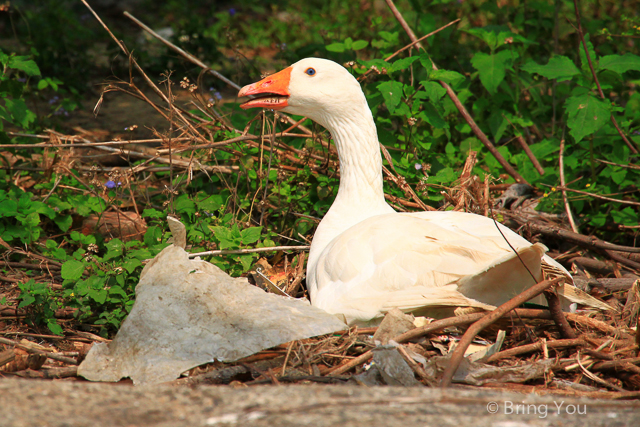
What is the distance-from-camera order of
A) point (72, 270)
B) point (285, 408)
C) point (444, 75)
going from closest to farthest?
point (285, 408), point (72, 270), point (444, 75)

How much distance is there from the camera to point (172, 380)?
231 centimetres

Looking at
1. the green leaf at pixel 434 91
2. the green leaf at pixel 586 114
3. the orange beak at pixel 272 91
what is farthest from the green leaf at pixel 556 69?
the orange beak at pixel 272 91

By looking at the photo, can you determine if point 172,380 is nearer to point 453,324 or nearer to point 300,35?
point 453,324

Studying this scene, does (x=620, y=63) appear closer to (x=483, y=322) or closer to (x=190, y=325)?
(x=483, y=322)

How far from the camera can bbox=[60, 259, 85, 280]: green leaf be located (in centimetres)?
301

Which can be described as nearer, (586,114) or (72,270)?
(72,270)

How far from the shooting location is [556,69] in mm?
3846

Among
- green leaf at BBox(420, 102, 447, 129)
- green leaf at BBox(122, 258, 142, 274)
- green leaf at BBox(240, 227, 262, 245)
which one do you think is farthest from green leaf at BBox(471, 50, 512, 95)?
green leaf at BBox(122, 258, 142, 274)

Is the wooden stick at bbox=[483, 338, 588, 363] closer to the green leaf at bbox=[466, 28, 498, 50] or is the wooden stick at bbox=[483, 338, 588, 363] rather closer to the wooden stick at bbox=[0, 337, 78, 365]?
the wooden stick at bbox=[0, 337, 78, 365]

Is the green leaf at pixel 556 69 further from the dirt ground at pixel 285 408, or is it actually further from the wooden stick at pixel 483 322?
the dirt ground at pixel 285 408

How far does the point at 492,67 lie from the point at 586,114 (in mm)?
921

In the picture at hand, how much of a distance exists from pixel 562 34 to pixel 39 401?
212 inches

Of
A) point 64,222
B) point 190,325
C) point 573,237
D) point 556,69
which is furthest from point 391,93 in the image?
point 64,222

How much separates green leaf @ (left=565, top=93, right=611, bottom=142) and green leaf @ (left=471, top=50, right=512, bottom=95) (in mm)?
642
